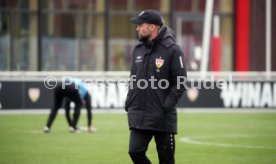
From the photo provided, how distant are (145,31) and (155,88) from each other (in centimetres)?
67

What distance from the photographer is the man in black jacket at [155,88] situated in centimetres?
936

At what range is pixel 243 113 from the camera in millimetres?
26812

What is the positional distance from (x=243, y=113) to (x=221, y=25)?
12.0m

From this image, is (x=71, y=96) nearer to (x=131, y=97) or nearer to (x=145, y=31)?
(x=131, y=97)

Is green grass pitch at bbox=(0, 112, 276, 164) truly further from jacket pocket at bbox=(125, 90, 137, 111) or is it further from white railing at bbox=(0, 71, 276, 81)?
jacket pocket at bbox=(125, 90, 137, 111)

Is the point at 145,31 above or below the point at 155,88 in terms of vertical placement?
above

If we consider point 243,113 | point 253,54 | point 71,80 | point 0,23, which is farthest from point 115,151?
point 253,54

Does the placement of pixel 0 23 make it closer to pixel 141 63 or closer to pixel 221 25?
pixel 221 25

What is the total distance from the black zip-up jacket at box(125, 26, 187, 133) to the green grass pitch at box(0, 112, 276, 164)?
13.9 ft

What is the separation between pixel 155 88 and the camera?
9.35 m

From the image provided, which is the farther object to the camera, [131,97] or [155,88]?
[131,97]

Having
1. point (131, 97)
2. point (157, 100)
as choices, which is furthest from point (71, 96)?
point (157, 100)

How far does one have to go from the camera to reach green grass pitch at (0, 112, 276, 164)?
1412 cm

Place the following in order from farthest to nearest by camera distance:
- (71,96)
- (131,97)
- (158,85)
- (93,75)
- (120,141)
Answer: (93,75) < (71,96) < (120,141) < (131,97) < (158,85)
